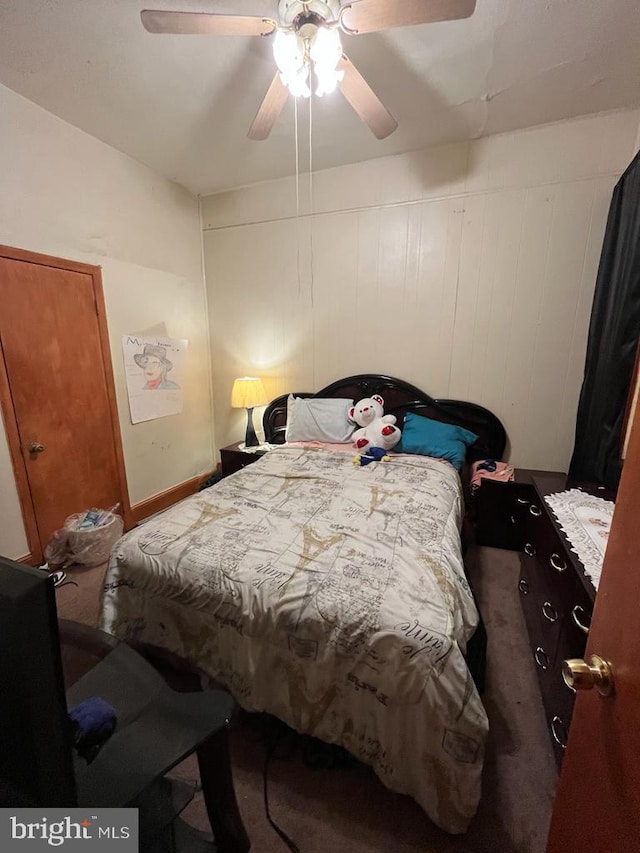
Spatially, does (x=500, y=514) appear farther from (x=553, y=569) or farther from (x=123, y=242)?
(x=123, y=242)

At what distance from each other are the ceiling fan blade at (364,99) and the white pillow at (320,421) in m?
1.76

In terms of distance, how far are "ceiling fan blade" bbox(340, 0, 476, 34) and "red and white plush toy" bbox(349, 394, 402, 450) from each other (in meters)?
2.00

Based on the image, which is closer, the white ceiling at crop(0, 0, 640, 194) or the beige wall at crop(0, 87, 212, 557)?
the white ceiling at crop(0, 0, 640, 194)

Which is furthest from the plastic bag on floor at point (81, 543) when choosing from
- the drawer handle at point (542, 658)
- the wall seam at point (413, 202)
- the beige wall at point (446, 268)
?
the wall seam at point (413, 202)

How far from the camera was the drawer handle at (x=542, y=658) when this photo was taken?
1.30m

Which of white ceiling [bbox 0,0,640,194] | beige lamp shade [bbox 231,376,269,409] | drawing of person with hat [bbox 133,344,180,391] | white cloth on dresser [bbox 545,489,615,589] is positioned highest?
white ceiling [bbox 0,0,640,194]

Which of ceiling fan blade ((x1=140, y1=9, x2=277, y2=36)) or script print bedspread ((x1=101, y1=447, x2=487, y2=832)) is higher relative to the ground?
ceiling fan blade ((x1=140, y1=9, x2=277, y2=36))

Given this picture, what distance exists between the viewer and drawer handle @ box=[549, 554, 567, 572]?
4.03 ft

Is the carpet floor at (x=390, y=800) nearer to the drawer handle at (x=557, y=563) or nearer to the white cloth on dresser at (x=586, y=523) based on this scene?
the drawer handle at (x=557, y=563)

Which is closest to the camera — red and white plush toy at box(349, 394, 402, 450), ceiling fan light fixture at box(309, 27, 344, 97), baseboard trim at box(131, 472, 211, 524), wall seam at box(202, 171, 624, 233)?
ceiling fan light fixture at box(309, 27, 344, 97)

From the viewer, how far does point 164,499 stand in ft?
10.5

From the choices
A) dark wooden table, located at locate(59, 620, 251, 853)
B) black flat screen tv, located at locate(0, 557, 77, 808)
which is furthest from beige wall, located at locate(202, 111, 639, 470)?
black flat screen tv, located at locate(0, 557, 77, 808)

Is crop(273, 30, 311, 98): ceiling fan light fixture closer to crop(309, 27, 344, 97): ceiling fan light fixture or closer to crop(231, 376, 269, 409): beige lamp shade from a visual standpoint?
crop(309, 27, 344, 97): ceiling fan light fixture

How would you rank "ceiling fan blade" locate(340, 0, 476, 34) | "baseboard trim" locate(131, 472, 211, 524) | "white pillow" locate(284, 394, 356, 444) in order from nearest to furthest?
"ceiling fan blade" locate(340, 0, 476, 34) → "white pillow" locate(284, 394, 356, 444) → "baseboard trim" locate(131, 472, 211, 524)
